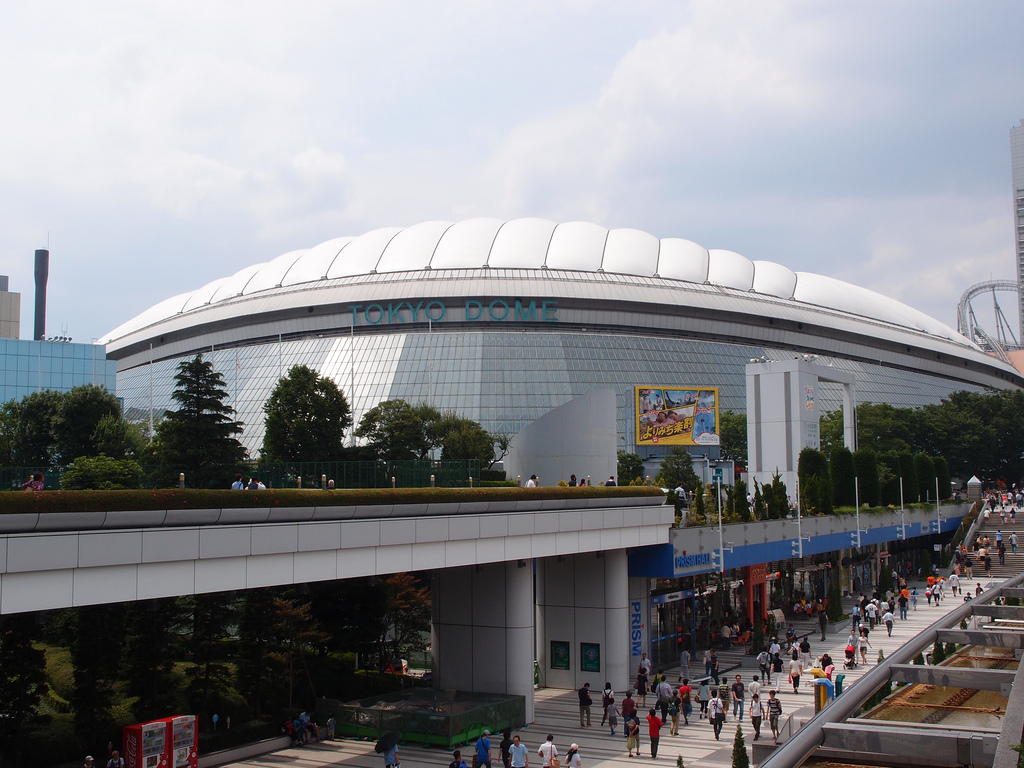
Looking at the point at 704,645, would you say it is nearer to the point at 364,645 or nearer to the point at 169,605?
the point at 364,645

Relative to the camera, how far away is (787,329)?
9056 cm

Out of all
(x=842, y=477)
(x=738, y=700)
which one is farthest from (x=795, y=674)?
(x=842, y=477)

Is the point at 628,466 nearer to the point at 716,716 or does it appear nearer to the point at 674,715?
the point at 674,715

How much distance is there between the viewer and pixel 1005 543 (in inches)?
2361

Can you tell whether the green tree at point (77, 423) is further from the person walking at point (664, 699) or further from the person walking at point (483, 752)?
the person walking at point (483, 752)

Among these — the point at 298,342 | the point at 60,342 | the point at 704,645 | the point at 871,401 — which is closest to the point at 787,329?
the point at 871,401

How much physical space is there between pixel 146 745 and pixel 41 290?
11015 centimetres

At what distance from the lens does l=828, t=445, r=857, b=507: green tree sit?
52969 millimetres

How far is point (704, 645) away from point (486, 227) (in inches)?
2275

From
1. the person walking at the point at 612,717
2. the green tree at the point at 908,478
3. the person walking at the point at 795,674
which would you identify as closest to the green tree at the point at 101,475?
the person walking at the point at 612,717

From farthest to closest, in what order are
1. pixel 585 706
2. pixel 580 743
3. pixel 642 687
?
pixel 642 687 → pixel 585 706 → pixel 580 743

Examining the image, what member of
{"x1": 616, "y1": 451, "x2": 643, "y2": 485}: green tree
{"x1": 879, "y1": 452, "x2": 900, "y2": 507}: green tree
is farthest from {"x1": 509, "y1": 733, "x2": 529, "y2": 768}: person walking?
{"x1": 616, "y1": 451, "x2": 643, "y2": 485}: green tree

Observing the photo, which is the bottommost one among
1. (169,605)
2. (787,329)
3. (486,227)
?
(169,605)

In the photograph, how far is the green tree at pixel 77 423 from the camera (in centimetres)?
5150
